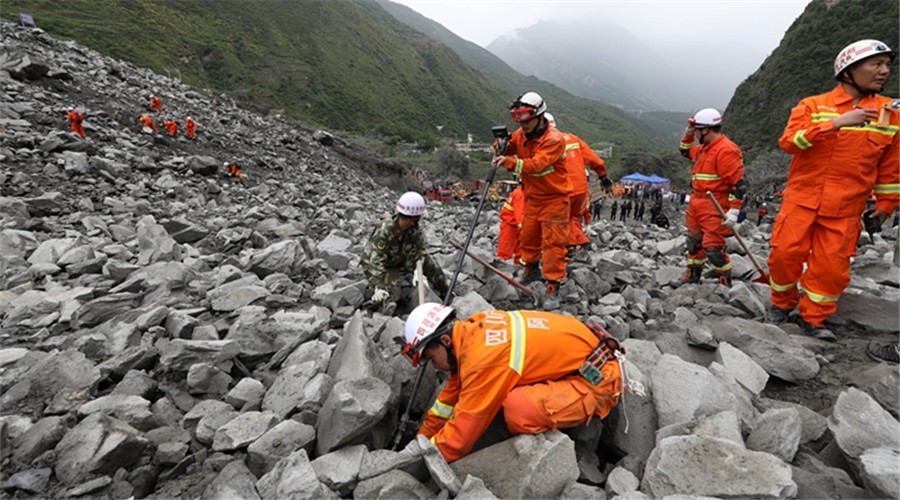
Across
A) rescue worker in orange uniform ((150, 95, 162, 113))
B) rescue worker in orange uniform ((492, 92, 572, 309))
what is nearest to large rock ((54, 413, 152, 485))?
rescue worker in orange uniform ((492, 92, 572, 309))

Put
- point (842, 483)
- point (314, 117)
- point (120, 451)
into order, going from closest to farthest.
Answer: point (842, 483) < point (120, 451) < point (314, 117)

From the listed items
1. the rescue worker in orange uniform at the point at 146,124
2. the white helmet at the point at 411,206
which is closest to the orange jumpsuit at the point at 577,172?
the white helmet at the point at 411,206

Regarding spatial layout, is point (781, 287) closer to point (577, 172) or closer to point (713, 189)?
point (713, 189)

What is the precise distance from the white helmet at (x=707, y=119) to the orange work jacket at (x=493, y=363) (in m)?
3.94

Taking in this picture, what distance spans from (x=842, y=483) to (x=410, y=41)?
139m

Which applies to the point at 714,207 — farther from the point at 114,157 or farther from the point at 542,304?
the point at 114,157

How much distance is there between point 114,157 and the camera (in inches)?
394

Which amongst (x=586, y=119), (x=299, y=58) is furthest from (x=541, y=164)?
(x=586, y=119)

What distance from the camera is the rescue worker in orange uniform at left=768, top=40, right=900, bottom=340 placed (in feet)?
11.0

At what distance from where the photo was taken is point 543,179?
4.80m

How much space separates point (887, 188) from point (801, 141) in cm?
82

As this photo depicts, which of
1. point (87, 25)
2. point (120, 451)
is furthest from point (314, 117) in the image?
point (120, 451)

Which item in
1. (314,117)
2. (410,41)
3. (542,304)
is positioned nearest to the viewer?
(542,304)

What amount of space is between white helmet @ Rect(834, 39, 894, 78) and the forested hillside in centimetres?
4938
